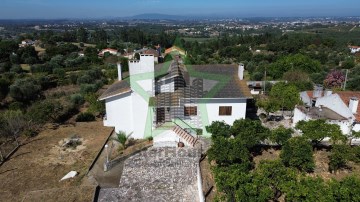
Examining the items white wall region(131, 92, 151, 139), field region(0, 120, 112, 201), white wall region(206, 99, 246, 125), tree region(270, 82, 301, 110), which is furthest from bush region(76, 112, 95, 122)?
tree region(270, 82, 301, 110)

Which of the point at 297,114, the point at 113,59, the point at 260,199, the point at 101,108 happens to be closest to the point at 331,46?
the point at 113,59

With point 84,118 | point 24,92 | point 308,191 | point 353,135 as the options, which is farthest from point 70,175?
point 24,92

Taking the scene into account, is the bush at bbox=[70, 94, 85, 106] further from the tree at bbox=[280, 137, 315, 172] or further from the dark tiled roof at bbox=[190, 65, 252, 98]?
the tree at bbox=[280, 137, 315, 172]

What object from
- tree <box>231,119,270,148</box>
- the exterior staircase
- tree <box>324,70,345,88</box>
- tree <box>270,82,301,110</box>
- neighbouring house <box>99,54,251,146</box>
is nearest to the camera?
tree <box>231,119,270,148</box>

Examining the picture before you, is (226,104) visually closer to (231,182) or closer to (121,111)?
(121,111)

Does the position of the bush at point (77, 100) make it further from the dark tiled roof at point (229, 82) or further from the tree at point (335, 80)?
the tree at point (335, 80)
